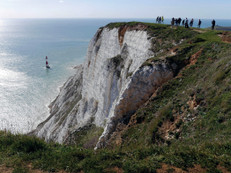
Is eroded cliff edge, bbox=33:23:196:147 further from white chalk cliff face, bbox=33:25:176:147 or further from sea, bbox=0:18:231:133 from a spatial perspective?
sea, bbox=0:18:231:133

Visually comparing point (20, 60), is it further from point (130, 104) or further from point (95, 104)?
point (130, 104)

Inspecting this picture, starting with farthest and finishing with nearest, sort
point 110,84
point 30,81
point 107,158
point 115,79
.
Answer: point 30,81 < point 110,84 < point 115,79 < point 107,158

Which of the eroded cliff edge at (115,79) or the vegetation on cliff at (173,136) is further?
the eroded cliff edge at (115,79)

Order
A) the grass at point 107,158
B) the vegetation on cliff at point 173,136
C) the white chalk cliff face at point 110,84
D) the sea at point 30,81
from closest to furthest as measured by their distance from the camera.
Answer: the grass at point 107,158, the vegetation on cliff at point 173,136, the white chalk cliff face at point 110,84, the sea at point 30,81

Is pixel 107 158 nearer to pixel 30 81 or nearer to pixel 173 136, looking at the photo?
pixel 173 136


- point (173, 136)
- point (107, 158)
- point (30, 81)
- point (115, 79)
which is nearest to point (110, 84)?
point (115, 79)

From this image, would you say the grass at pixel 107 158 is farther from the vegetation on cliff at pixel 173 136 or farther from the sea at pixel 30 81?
the sea at pixel 30 81

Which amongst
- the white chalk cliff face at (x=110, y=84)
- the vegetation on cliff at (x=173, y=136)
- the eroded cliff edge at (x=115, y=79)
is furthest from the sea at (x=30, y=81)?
the vegetation on cliff at (x=173, y=136)
